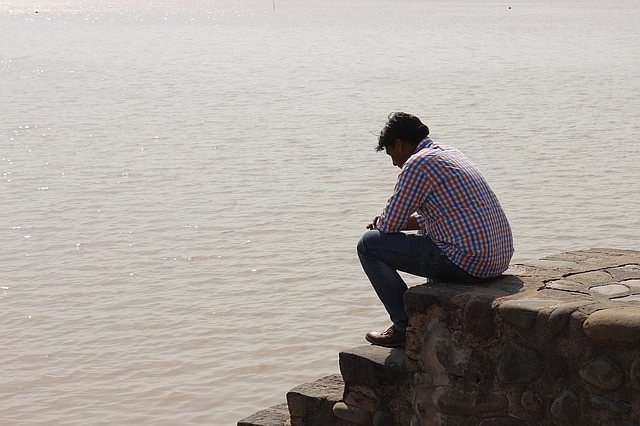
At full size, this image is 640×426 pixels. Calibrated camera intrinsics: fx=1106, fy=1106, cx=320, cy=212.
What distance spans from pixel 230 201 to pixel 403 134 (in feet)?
28.1

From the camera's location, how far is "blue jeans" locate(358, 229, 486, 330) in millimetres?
5500

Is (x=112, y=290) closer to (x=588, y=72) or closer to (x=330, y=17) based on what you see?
(x=588, y=72)

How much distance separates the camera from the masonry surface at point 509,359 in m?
4.65

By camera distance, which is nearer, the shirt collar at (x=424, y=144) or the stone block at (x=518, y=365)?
the stone block at (x=518, y=365)

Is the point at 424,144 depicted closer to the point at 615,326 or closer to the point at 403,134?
the point at 403,134

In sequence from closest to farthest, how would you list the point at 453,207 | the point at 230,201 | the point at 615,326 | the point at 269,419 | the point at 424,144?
the point at 615,326
the point at 453,207
the point at 424,144
the point at 269,419
the point at 230,201

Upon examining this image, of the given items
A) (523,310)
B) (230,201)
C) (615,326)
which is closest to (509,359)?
(523,310)

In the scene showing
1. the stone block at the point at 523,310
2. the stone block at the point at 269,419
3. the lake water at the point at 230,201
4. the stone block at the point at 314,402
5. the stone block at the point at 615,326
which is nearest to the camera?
the stone block at the point at 615,326

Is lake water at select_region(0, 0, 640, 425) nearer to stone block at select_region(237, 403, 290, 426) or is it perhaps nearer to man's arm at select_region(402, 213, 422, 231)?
stone block at select_region(237, 403, 290, 426)

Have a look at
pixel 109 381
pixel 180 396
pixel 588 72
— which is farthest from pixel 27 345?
pixel 588 72

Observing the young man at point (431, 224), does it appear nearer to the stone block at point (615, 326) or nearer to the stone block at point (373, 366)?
the stone block at point (373, 366)

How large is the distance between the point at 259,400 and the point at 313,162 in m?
8.84

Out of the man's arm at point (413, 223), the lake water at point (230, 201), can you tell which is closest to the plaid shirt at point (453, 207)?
the man's arm at point (413, 223)

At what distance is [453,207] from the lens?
541 centimetres
